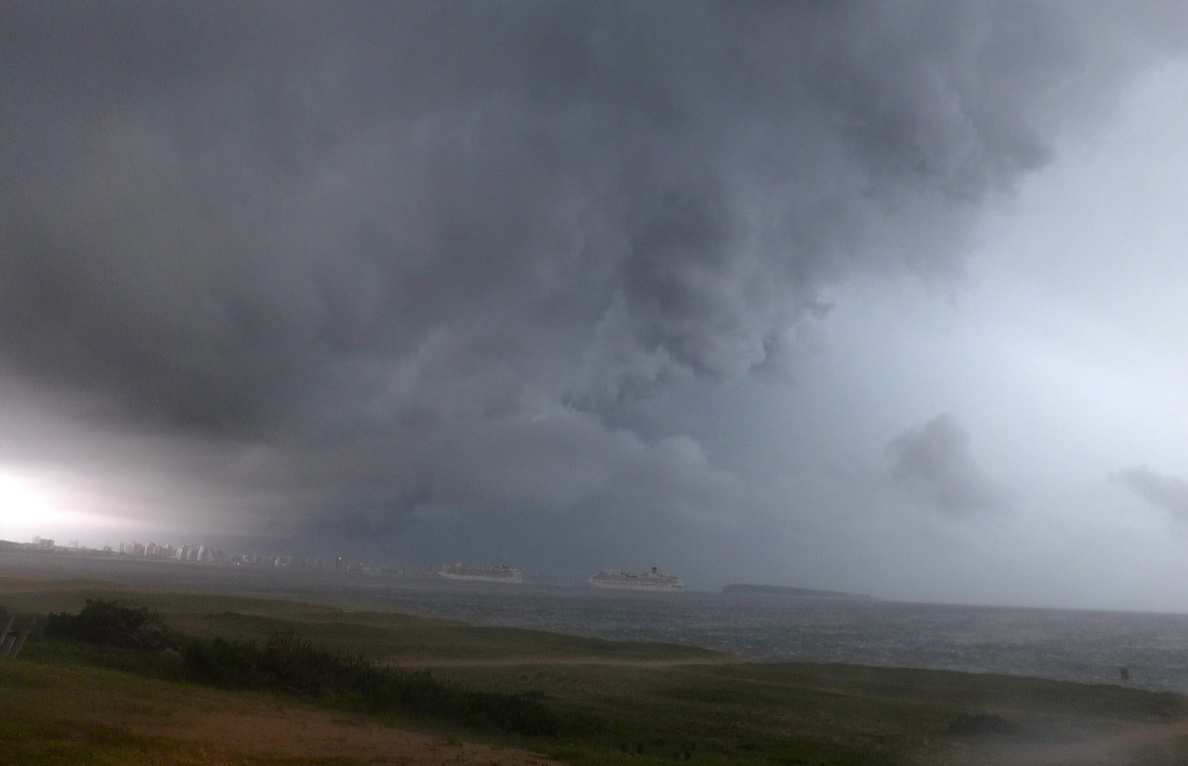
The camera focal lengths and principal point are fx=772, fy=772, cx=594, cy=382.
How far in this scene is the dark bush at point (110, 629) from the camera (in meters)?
28.8

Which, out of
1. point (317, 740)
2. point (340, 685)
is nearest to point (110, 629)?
point (340, 685)

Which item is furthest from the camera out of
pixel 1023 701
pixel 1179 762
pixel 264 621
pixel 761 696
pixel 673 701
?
pixel 264 621

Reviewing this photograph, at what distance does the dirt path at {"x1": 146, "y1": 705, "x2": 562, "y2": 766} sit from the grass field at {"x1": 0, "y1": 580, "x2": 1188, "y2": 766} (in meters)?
0.07

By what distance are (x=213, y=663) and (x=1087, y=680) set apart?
175 ft

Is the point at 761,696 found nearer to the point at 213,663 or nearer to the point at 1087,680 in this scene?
the point at 213,663

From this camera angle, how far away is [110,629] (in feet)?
95.5

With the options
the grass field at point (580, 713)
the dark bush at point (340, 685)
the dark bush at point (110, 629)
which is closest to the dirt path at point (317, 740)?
the grass field at point (580, 713)

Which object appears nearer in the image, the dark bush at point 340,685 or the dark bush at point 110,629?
the dark bush at point 340,685

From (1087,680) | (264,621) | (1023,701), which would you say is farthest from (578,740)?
(1087,680)

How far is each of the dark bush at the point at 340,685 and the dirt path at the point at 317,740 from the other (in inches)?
158

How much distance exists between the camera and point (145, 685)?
63.5 ft

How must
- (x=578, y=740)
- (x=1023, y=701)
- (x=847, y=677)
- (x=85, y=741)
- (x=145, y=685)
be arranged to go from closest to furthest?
(x=85, y=741) < (x=145, y=685) < (x=578, y=740) < (x=1023, y=701) < (x=847, y=677)

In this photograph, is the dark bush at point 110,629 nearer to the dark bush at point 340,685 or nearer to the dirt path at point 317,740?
the dark bush at point 340,685

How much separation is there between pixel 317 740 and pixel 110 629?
58.1 ft
